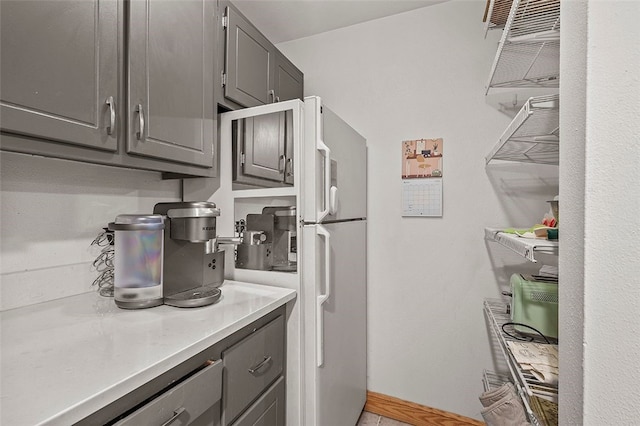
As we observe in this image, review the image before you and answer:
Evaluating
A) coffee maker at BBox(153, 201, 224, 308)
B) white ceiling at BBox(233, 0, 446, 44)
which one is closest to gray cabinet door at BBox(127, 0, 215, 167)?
coffee maker at BBox(153, 201, 224, 308)

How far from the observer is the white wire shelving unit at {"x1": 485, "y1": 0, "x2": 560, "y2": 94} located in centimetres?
109

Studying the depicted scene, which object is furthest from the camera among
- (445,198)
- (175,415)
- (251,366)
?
(445,198)

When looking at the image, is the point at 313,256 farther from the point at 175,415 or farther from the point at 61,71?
the point at 61,71

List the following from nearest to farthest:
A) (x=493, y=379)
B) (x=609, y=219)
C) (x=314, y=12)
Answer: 1. (x=609, y=219)
2. (x=493, y=379)
3. (x=314, y=12)

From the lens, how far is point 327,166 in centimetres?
140

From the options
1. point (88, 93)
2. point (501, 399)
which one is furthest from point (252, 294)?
point (501, 399)

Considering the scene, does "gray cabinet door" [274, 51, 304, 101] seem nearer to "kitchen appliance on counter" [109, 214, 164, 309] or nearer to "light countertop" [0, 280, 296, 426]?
"kitchen appliance on counter" [109, 214, 164, 309]

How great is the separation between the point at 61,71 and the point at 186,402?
3.34 feet

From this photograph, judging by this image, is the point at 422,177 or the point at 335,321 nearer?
the point at 335,321

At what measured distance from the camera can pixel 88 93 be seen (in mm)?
952

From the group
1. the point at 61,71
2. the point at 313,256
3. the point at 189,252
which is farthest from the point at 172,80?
the point at 313,256

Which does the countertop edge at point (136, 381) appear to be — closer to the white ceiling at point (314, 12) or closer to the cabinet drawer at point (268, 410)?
the cabinet drawer at point (268, 410)

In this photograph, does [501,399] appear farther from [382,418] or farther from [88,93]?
[88,93]

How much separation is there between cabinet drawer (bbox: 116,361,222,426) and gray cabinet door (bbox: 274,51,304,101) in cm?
160
